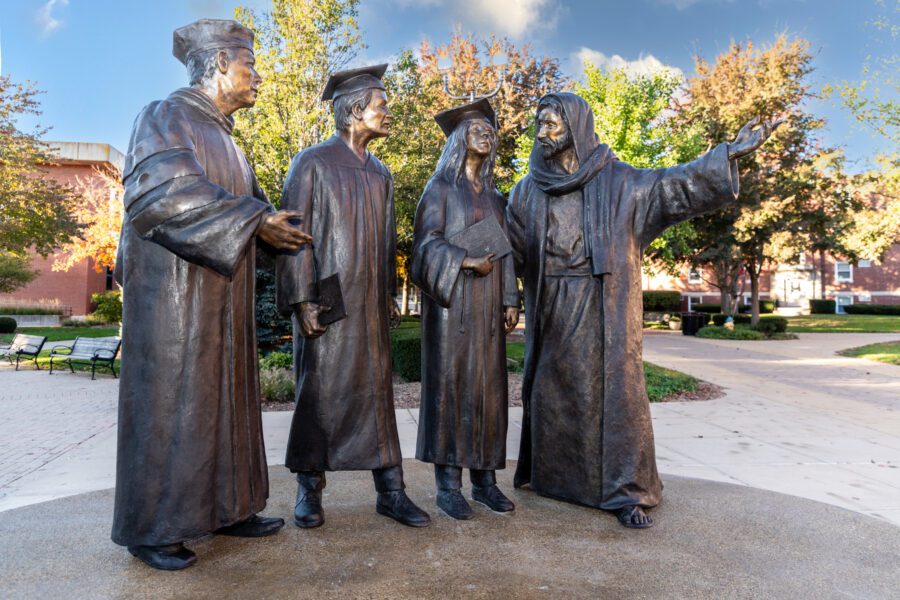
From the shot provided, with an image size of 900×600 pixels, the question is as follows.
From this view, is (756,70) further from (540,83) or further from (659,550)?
(659,550)

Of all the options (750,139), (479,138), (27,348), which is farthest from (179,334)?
(27,348)

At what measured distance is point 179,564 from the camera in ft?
9.10

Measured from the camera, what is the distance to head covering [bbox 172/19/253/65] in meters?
3.01

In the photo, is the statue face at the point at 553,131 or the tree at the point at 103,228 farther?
the tree at the point at 103,228

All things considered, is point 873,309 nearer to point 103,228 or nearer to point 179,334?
point 103,228

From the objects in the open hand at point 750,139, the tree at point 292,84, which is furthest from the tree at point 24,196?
the open hand at point 750,139

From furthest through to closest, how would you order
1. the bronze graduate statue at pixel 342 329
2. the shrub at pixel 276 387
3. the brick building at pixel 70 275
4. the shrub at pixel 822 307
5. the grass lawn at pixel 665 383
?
the shrub at pixel 822 307 < the brick building at pixel 70 275 < the grass lawn at pixel 665 383 < the shrub at pixel 276 387 < the bronze graduate statue at pixel 342 329

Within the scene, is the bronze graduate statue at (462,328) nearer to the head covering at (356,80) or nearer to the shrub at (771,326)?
the head covering at (356,80)

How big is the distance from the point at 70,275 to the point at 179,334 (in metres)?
36.3

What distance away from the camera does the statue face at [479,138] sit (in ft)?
12.4

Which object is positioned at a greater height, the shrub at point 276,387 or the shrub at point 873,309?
the shrub at point 873,309

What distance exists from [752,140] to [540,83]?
21672 mm

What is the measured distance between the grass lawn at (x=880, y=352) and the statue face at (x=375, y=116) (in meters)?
16.1

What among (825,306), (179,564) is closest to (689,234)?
(179,564)
